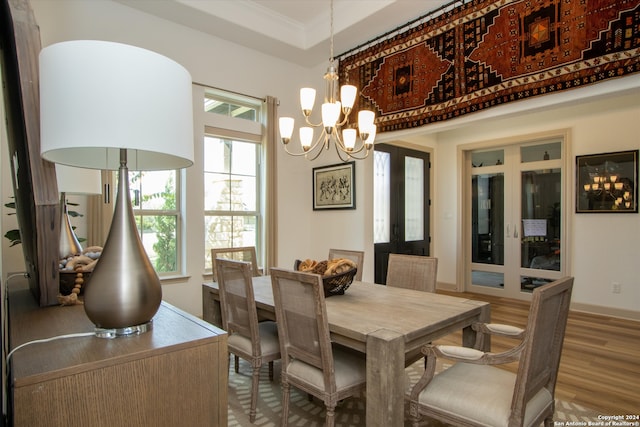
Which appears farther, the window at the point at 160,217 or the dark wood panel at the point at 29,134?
the window at the point at 160,217

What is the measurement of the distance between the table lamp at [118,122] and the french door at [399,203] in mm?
4355

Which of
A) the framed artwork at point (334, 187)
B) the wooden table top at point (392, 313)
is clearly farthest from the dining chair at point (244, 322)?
the framed artwork at point (334, 187)

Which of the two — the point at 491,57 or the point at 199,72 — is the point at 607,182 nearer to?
the point at 491,57

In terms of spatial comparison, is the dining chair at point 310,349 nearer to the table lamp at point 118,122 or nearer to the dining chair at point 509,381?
the dining chair at point 509,381

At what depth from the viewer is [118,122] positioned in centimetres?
85

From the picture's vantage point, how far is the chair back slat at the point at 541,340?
1358 mm

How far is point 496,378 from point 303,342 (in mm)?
935

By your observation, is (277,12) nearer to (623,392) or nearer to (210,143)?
(210,143)

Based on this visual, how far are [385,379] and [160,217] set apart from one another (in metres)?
3.13

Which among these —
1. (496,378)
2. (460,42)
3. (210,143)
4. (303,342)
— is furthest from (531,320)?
(210,143)

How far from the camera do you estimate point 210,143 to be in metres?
4.15

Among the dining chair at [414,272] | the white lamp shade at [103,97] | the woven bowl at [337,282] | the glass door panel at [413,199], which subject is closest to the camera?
the white lamp shade at [103,97]

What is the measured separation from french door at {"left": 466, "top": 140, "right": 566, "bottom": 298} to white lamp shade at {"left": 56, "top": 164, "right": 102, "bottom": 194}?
17.3 ft

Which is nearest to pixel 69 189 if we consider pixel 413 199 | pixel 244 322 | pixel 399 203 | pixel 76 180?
pixel 76 180
